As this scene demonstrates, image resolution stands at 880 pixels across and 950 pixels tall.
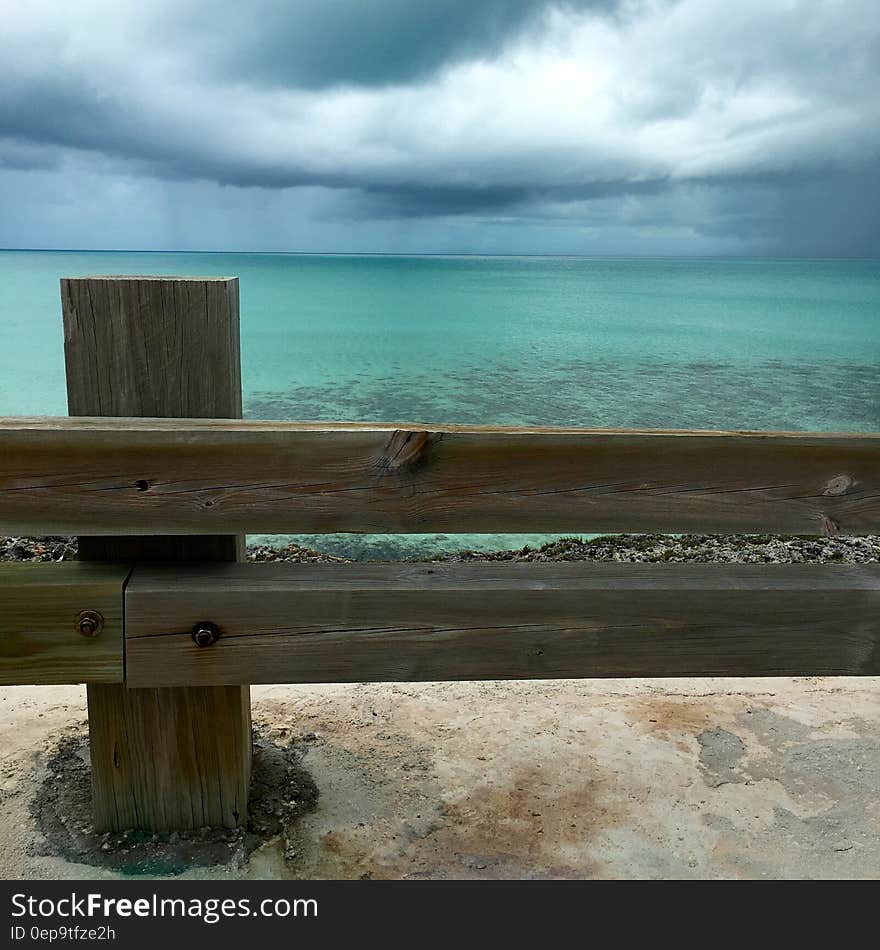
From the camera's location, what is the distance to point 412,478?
2182 millimetres

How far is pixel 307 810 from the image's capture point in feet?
9.60

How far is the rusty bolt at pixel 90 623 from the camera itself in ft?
7.40

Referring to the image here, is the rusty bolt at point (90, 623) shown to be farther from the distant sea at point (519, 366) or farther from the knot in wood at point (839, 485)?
the distant sea at point (519, 366)

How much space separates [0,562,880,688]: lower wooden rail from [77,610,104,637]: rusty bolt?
0.01 metres

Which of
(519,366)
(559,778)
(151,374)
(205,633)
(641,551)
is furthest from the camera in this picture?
(519,366)

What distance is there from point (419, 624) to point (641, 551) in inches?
237

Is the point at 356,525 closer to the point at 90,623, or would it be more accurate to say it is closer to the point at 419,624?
the point at 419,624

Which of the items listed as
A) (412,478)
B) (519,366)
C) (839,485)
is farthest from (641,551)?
(519,366)

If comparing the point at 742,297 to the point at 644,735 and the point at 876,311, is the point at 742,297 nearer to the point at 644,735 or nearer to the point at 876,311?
the point at 876,311

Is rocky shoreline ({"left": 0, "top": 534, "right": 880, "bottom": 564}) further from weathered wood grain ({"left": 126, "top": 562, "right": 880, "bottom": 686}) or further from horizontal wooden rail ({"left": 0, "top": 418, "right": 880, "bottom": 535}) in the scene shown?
horizontal wooden rail ({"left": 0, "top": 418, "right": 880, "bottom": 535})

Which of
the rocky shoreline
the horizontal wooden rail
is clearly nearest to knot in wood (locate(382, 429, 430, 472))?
the horizontal wooden rail

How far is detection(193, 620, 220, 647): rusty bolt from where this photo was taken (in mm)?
2279

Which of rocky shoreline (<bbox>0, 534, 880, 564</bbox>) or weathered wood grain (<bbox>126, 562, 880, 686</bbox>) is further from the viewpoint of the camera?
rocky shoreline (<bbox>0, 534, 880, 564</bbox>)

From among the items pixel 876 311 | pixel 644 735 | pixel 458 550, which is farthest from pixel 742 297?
pixel 644 735
